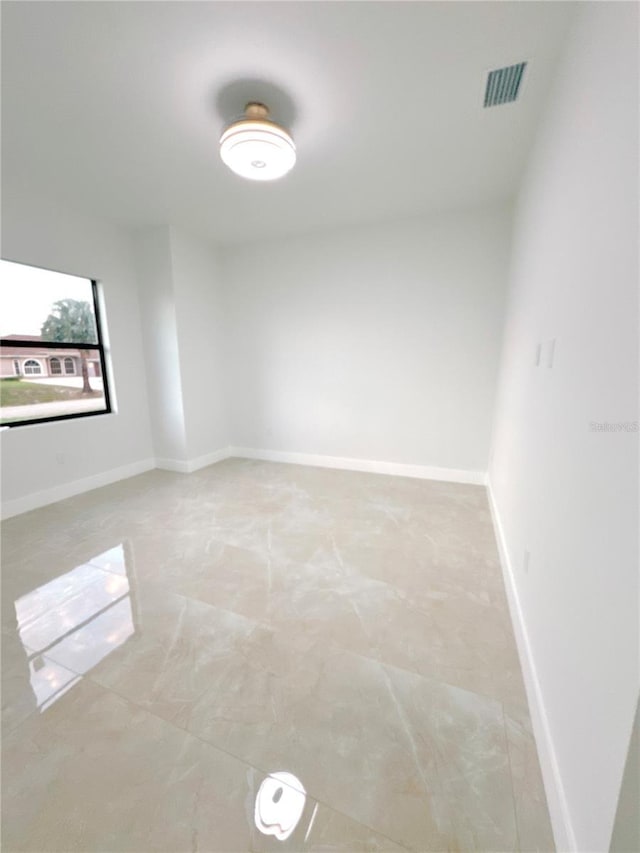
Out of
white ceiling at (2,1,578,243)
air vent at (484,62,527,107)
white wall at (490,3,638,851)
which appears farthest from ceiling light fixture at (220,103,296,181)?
white wall at (490,3,638,851)

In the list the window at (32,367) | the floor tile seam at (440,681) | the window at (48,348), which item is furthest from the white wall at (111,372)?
the floor tile seam at (440,681)

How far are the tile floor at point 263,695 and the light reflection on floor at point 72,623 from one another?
0.4 inches

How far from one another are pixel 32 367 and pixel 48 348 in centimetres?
24

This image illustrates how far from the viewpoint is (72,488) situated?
3.46 metres

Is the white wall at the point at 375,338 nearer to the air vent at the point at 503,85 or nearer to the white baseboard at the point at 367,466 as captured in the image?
the white baseboard at the point at 367,466

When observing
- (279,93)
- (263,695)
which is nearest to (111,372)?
(279,93)

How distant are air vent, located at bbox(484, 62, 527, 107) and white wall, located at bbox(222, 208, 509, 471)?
4.79ft

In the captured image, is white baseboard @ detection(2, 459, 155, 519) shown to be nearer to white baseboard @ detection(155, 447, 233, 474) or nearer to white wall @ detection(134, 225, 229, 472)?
white baseboard @ detection(155, 447, 233, 474)

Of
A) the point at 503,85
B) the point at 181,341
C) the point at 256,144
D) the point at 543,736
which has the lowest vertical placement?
the point at 543,736

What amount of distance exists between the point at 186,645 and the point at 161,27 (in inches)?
111

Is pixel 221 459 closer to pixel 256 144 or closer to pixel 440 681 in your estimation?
pixel 256 144

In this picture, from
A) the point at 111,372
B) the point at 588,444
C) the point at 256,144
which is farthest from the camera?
the point at 111,372

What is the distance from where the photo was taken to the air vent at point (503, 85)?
171cm

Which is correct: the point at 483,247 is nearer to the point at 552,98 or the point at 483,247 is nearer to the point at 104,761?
the point at 552,98
